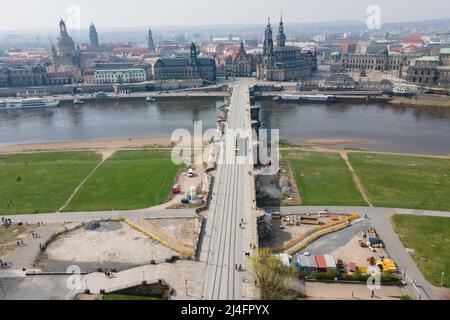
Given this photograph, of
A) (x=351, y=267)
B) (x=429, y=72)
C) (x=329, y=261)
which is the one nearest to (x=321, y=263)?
(x=329, y=261)

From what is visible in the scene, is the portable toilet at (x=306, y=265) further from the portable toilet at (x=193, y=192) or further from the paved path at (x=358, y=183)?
the portable toilet at (x=193, y=192)

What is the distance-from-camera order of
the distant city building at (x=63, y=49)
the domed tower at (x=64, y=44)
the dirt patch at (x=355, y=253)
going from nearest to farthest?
1. the dirt patch at (x=355, y=253)
2. the distant city building at (x=63, y=49)
3. the domed tower at (x=64, y=44)

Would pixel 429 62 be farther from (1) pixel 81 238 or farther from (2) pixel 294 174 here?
(1) pixel 81 238

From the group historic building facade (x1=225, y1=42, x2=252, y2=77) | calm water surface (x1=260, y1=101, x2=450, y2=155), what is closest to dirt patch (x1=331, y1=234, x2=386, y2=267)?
calm water surface (x1=260, y1=101, x2=450, y2=155)

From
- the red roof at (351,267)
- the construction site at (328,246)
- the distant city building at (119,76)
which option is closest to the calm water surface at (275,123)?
the distant city building at (119,76)

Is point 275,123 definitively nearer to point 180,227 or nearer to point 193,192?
point 193,192

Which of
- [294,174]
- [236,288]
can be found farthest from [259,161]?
[236,288]
